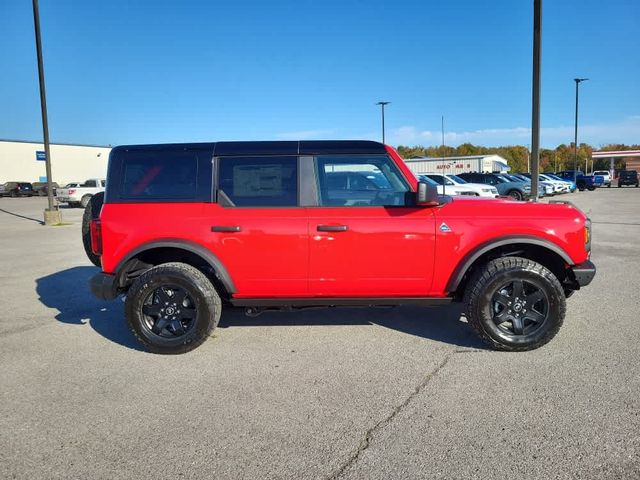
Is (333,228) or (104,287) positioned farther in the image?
(104,287)

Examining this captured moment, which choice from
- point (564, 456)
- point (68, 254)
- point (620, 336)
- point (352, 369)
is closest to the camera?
point (564, 456)

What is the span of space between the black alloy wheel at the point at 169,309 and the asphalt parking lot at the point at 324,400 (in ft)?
0.87

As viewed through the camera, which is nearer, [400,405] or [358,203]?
[400,405]

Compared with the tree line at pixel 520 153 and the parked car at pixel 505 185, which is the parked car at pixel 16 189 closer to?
the parked car at pixel 505 185

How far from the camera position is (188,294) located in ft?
14.0

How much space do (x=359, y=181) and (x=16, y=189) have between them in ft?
156

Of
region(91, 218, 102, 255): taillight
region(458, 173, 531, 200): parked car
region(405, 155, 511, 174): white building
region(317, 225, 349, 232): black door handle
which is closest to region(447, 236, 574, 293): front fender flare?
region(317, 225, 349, 232): black door handle

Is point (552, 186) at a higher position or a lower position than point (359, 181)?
higher

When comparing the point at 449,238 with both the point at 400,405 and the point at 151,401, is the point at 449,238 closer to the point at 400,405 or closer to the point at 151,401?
the point at 400,405

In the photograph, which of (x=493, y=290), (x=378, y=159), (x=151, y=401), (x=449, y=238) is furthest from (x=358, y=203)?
(x=151, y=401)

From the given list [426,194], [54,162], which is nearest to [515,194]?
[426,194]

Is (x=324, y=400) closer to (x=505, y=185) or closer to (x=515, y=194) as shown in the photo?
(x=515, y=194)

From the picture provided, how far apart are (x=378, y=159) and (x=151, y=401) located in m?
2.70

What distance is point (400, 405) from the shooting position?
328 centimetres
